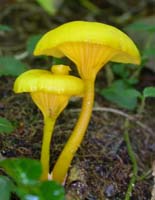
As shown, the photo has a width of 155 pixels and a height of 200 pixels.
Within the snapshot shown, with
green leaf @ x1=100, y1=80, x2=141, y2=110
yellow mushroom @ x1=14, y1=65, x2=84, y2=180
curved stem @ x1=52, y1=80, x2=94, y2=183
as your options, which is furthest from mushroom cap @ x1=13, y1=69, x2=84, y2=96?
green leaf @ x1=100, y1=80, x2=141, y2=110

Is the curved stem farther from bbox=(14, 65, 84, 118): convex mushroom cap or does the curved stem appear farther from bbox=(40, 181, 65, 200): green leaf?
bbox=(40, 181, 65, 200): green leaf

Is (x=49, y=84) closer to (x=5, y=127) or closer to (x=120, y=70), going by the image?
(x=5, y=127)

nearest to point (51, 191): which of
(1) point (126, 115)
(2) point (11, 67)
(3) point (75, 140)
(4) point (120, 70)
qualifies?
(3) point (75, 140)

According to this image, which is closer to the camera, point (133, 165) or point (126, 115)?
point (133, 165)

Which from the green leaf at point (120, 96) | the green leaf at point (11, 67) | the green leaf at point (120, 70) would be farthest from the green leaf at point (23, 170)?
the green leaf at point (120, 70)

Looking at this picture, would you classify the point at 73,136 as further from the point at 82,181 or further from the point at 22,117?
the point at 22,117

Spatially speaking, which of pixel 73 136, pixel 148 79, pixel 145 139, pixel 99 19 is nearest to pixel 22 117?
pixel 73 136
